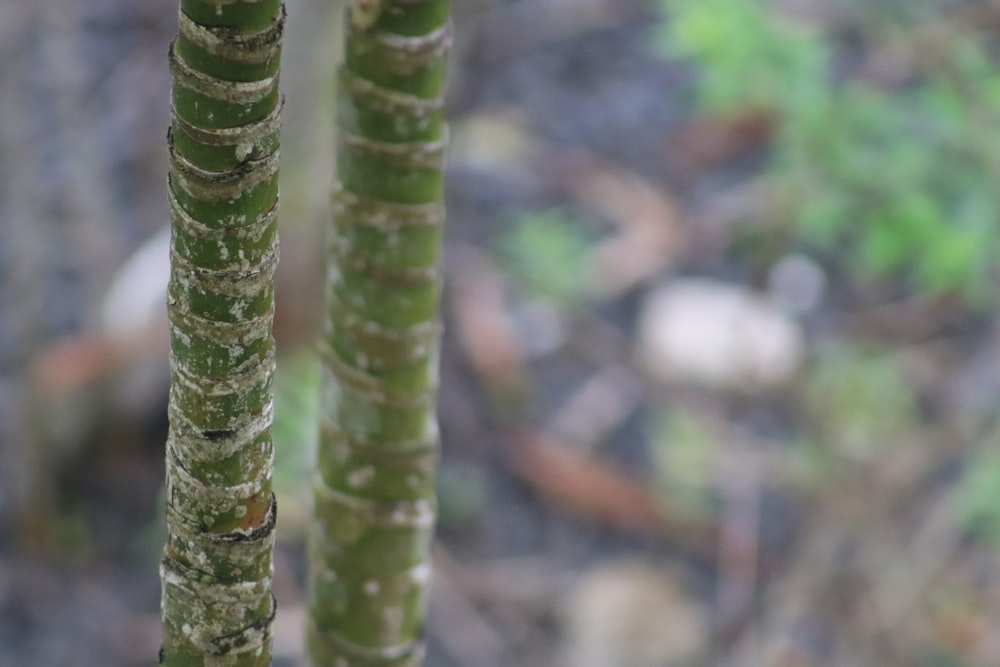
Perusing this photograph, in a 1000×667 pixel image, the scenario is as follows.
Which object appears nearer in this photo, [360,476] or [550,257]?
[360,476]

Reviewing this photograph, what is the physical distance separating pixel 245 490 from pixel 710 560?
2231 millimetres

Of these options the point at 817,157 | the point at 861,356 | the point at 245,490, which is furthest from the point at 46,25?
the point at 245,490

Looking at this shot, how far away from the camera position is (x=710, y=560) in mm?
2658

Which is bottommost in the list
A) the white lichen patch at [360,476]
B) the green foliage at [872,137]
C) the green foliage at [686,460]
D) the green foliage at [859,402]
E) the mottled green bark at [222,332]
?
the green foliage at [686,460]

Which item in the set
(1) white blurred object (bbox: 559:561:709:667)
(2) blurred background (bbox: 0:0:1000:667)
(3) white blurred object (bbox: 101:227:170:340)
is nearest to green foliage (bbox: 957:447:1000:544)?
(2) blurred background (bbox: 0:0:1000:667)

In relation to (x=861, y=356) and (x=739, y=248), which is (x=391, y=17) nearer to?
(x=861, y=356)

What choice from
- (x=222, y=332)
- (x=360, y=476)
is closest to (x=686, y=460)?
(x=360, y=476)

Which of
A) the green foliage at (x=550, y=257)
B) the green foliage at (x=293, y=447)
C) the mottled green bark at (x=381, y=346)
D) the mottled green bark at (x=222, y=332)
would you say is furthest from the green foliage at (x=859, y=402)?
the mottled green bark at (x=222, y=332)

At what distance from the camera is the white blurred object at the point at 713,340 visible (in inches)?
116

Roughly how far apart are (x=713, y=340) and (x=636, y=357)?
8.0 inches

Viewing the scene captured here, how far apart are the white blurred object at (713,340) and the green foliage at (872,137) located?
24 centimetres

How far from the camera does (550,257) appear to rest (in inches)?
130

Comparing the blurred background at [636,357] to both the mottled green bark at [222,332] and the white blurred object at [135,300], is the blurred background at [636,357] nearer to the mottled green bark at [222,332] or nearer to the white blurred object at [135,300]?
the white blurred object at [135,300]

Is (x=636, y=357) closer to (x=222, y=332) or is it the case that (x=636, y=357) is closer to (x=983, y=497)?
(x=983, y=497)
